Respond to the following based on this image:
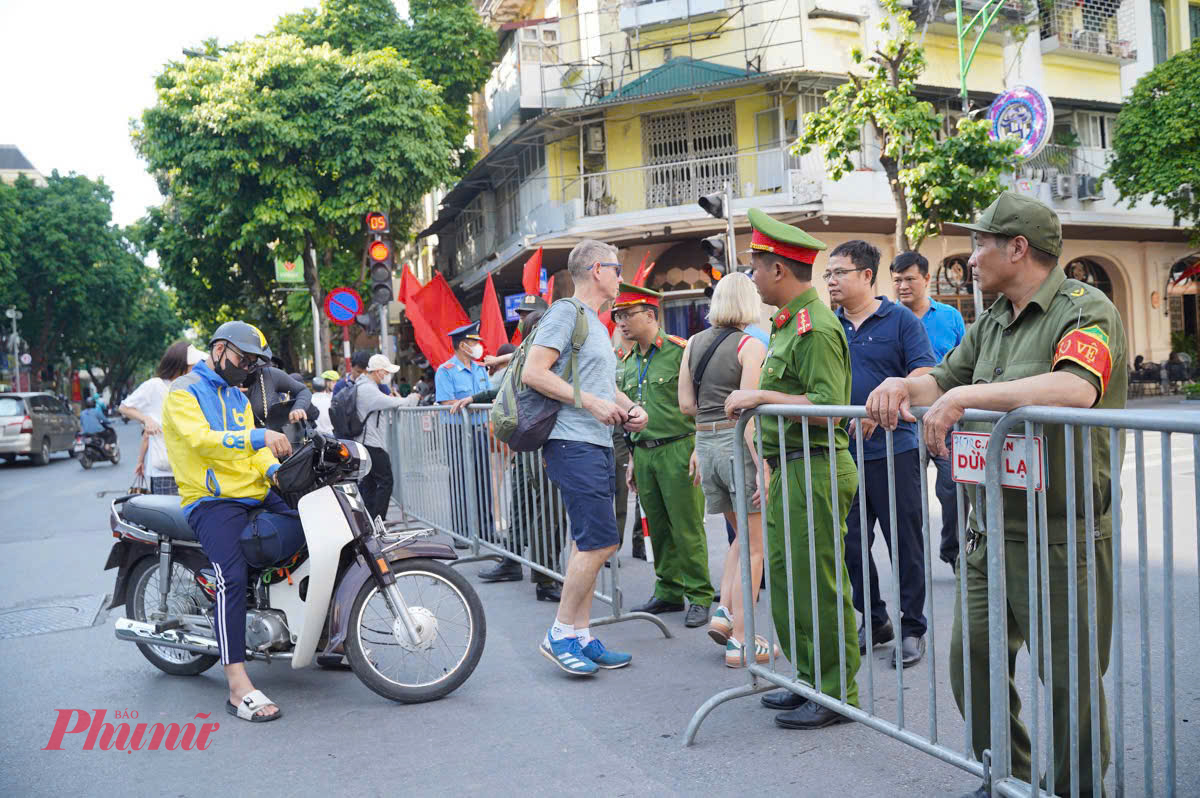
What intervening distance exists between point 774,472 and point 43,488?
17231mm

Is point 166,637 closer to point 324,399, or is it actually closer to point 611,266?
point 611,266

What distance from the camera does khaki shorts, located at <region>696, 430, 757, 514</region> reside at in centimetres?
525

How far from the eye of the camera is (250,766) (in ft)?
13.3

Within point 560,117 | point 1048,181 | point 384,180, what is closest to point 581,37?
point 560,117

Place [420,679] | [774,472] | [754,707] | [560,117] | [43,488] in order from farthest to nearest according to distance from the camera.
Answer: [560,117], [43,488], [420,679], [754,707], [774,472]

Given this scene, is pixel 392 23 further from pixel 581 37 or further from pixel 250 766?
pixel 250 766

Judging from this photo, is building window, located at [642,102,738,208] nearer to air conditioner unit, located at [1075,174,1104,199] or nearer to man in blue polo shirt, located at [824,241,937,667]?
air conditioner unit, located at [1075,174,1104,199]

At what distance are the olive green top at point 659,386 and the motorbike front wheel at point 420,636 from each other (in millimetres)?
1742

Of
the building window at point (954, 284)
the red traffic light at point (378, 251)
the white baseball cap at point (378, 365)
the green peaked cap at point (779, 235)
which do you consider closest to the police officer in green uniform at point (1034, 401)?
the green peaked cap at point (779, 235)

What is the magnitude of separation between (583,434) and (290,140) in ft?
68.3

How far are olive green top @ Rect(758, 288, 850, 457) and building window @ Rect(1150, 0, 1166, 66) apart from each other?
95.3ft

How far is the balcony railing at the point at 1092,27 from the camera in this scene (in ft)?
84.2

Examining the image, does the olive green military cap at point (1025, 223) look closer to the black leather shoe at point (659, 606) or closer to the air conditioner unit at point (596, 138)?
the black leather shoe at point (659, 606)

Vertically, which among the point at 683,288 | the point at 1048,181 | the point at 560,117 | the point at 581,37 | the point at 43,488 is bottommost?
the point at 43,488
